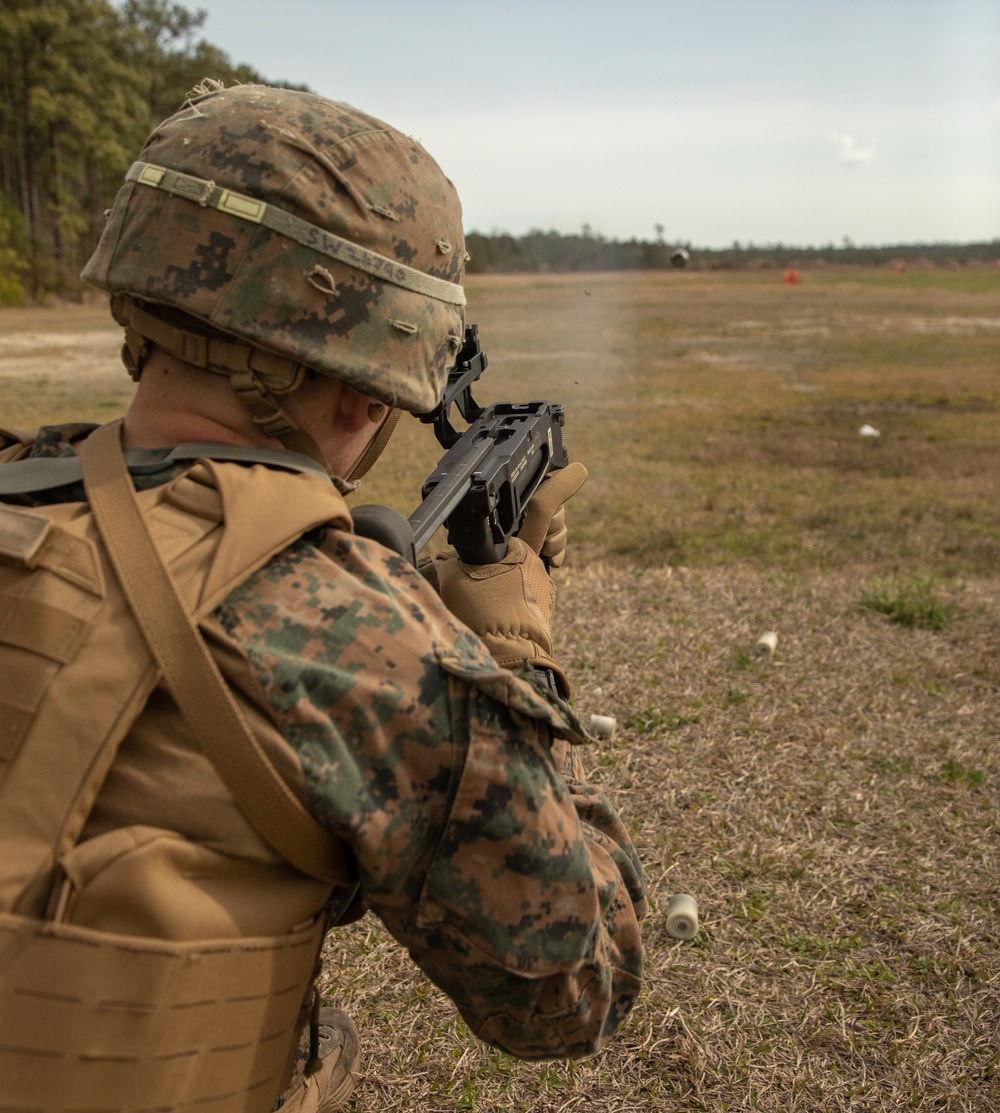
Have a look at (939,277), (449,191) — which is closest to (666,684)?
(449,191)

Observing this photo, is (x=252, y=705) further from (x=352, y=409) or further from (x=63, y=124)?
(x=63, y=124)

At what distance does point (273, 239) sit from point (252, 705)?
718 mm

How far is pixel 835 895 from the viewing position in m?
3.61

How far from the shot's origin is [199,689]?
1.32 metres

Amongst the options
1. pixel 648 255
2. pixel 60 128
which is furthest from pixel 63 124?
pixel 648 255

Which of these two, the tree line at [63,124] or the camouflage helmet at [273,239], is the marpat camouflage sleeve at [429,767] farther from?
the tree line at [63,124]

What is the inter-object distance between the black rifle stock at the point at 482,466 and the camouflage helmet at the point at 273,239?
434 millimetres

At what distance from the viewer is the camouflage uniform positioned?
1374mm

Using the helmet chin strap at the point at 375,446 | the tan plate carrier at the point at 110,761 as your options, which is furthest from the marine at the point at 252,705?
the helmet chin strap at the point at 375,446

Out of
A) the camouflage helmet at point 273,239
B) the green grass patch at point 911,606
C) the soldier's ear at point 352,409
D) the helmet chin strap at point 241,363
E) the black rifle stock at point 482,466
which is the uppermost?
the camouflage helmet at point 273,239

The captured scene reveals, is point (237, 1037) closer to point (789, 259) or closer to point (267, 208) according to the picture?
point (267, 208)

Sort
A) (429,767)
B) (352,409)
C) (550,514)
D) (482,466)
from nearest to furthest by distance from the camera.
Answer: (429,767), (352,409), (482,466), (550,514)

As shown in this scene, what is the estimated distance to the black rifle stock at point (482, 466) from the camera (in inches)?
95.7

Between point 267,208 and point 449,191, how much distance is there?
0.38 m
